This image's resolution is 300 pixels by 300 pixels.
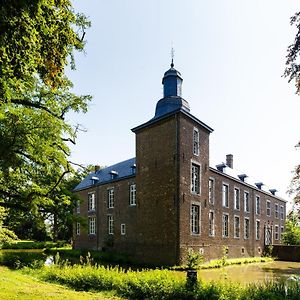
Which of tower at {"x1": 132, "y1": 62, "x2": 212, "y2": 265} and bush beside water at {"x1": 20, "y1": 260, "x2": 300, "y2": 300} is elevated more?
tower at {"x1": 132, "y1": 62, "x2": 212, "y2": 265}

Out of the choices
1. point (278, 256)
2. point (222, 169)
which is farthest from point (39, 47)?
point (278, 256)

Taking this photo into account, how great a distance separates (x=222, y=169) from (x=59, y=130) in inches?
856

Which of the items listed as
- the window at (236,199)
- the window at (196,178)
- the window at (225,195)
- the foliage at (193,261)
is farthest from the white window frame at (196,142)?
the window at (236,199)

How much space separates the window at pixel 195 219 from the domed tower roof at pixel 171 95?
6701mm

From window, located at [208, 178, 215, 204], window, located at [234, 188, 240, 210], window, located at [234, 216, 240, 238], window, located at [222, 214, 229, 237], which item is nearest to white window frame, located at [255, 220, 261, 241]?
window, located at [234, 216, 240, 238]

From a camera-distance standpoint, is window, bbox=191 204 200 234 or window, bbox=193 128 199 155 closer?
window, bbox=191 204 200 234

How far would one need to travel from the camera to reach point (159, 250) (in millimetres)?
21531

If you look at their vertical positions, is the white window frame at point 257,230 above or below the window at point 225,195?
below

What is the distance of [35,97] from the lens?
11242mm

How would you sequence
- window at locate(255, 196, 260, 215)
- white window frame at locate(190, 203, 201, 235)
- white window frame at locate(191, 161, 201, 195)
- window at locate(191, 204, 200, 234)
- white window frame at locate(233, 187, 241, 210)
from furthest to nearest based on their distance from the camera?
window at locate(255, 196, 260, 215), white window frame at locate(233, 187, 241, 210), white window frame at locate(191, 161, 201, 195), window at locate(191, 204, 200, 234), white window frame at locate(190, 203, 201, 235)

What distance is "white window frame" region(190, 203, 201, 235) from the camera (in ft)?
73.5

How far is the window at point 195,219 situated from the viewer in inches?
889

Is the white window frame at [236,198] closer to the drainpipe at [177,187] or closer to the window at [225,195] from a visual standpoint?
the window at [225,195]

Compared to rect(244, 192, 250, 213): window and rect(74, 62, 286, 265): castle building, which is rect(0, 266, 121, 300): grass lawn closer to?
rect(74, 62, 286, 265): castle building
